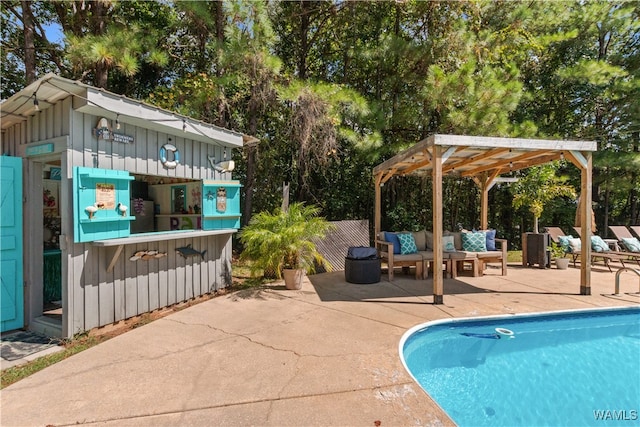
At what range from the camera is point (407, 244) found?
656cm

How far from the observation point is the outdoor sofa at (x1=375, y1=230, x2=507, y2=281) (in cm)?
639

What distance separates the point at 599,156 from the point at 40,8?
53.3 ft

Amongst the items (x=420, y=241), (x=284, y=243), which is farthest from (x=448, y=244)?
(x=284, y=243)

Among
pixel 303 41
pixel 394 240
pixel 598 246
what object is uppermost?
pixel 303 41

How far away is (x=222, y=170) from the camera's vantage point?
5.36 metres

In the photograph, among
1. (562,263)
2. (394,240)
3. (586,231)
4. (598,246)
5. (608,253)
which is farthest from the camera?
(598,246)

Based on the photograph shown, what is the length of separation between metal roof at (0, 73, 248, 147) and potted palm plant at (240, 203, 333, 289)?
6.50 feet

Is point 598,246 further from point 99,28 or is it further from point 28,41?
point 28,41

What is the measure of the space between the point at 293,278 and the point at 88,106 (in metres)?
3.76

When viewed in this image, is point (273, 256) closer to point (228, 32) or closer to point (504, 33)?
point (228, 32)

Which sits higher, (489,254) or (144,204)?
(144,204)

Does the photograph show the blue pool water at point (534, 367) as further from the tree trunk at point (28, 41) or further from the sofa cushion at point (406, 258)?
the tree trunk at point (28, 41)

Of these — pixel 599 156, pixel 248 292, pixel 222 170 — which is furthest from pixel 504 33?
pixel 248 292

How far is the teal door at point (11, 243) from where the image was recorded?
3.63 meters
